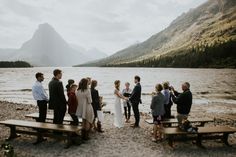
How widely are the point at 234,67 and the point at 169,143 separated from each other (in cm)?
16598

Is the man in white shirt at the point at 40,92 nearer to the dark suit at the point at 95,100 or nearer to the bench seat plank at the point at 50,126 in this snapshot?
the bench seat plank at the point at 50,126

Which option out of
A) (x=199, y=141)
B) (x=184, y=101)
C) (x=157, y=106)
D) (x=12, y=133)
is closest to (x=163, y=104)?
(x=157, y=106)

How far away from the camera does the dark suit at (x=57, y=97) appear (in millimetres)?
12969

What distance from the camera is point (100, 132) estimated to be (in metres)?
15.6

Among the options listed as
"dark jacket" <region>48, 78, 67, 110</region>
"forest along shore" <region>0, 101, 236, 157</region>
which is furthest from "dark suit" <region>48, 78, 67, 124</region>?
"forest along shore" <region>0, 101, 236, 157</region>

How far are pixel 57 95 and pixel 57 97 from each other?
3.9 inches

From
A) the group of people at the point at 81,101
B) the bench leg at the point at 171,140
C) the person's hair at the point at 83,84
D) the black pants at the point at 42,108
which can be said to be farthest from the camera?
the black pants at the point at 42,108

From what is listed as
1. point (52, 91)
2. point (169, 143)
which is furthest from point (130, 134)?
point (52, 91)

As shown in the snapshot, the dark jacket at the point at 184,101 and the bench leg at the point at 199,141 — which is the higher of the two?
the dark jacket at the point at 184,101

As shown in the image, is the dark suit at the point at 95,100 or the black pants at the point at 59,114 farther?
Answer: the dark suit at the point at 95,100

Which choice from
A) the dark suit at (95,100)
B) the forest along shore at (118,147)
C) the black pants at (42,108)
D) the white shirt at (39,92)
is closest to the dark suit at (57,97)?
the white shirt at (39,92)

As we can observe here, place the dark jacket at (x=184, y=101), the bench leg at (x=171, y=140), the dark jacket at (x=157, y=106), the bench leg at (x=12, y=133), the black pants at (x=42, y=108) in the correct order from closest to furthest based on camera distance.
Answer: the bench leg at (x=171, y=140) → the dark jacket at (x=184, y=101) → the dark jacket at (x=157, y=106) → the bench leg at (x=12, y=133) → the black pants at (x=42, y=108)

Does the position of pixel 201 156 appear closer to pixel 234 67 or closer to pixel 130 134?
pixel 130 134

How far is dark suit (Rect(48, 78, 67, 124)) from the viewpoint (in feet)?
42.5
